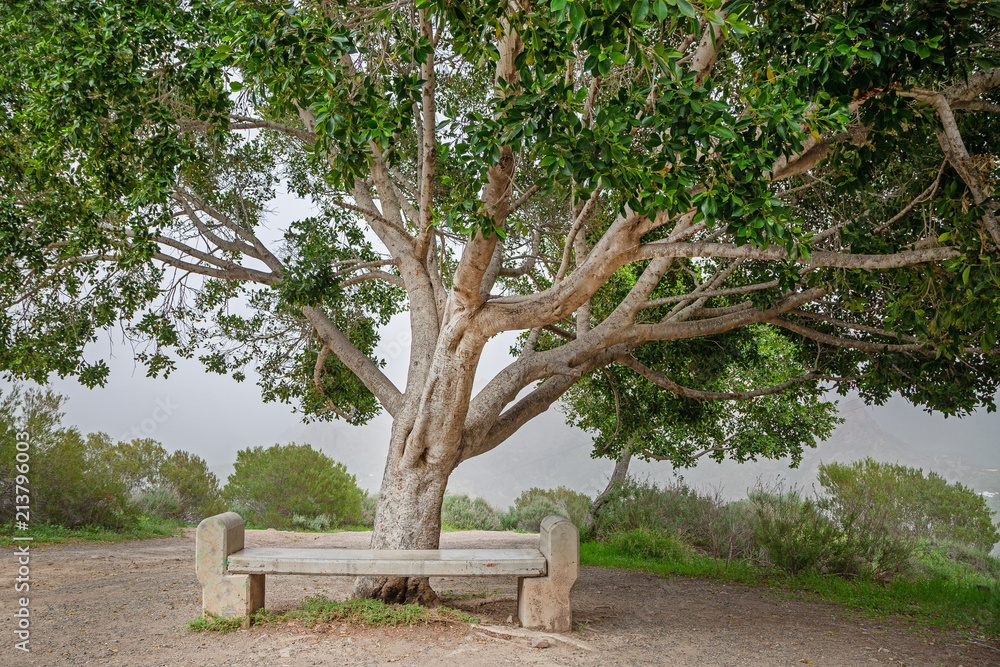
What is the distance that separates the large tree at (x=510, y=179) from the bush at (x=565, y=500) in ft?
23.6

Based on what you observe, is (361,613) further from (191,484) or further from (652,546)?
(191,484)

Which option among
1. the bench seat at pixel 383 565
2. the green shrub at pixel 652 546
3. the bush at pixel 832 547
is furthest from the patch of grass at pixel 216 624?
the bush at pixel 832 547

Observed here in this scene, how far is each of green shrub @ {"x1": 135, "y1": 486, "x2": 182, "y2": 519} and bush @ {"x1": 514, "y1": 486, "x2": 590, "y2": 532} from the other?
8504 millimetres

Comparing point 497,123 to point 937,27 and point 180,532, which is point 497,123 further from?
point 180,532

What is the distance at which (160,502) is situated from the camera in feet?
47.5

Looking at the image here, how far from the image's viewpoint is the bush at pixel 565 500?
50.3 ft

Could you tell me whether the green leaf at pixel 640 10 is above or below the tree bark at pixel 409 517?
above

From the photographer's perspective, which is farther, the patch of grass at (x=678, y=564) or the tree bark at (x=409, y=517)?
the patch of grass at (x=678, y=564)

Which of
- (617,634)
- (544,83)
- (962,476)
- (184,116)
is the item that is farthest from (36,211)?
(962,476)

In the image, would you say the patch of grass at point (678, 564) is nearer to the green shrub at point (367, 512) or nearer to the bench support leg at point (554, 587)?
the bench support leg at point (554, 587)

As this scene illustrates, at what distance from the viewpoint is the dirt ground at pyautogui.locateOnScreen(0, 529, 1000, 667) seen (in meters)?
4.55

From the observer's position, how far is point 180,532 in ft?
42.0

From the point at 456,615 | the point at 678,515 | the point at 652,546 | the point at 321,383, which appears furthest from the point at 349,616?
the point at 678,515

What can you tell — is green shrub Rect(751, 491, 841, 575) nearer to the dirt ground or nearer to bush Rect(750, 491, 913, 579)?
bush Rect(750, 491, 913, 579)
